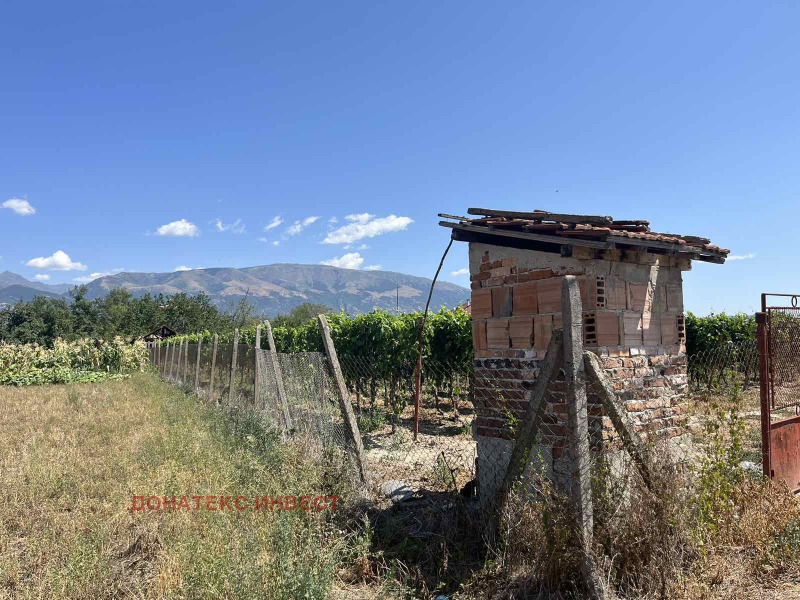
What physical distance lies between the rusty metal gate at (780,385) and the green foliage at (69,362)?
80.1 feet

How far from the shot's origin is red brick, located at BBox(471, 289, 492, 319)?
4.77m

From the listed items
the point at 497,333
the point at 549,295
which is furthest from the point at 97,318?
the point at 549,295

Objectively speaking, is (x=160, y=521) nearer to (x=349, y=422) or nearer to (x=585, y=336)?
(x=349, y=422)

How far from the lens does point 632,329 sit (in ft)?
14.0

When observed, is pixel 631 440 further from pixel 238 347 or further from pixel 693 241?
pixel 238 347

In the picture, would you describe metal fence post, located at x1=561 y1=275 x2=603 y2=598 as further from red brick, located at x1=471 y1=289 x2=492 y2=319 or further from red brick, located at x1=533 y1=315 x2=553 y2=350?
red brick, located at x1=471 y1=289 x2=492 y2=319

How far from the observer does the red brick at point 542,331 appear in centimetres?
414

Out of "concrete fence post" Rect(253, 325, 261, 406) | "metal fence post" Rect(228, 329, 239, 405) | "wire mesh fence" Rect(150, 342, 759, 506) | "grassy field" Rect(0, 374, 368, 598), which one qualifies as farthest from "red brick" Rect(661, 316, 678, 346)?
"metal fence post" Rect(228, 329, 239, 405)

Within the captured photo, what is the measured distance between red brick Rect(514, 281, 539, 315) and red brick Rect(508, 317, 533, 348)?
0.07 m

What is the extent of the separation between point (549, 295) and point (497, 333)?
26.9 inches

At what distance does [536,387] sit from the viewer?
349cm

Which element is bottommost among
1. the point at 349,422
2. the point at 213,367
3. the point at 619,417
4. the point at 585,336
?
the point at 349,422

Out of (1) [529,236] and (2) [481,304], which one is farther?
(2) [481,304]

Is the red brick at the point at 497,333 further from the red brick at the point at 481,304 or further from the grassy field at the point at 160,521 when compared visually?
the grassy field at the point at 160,521
